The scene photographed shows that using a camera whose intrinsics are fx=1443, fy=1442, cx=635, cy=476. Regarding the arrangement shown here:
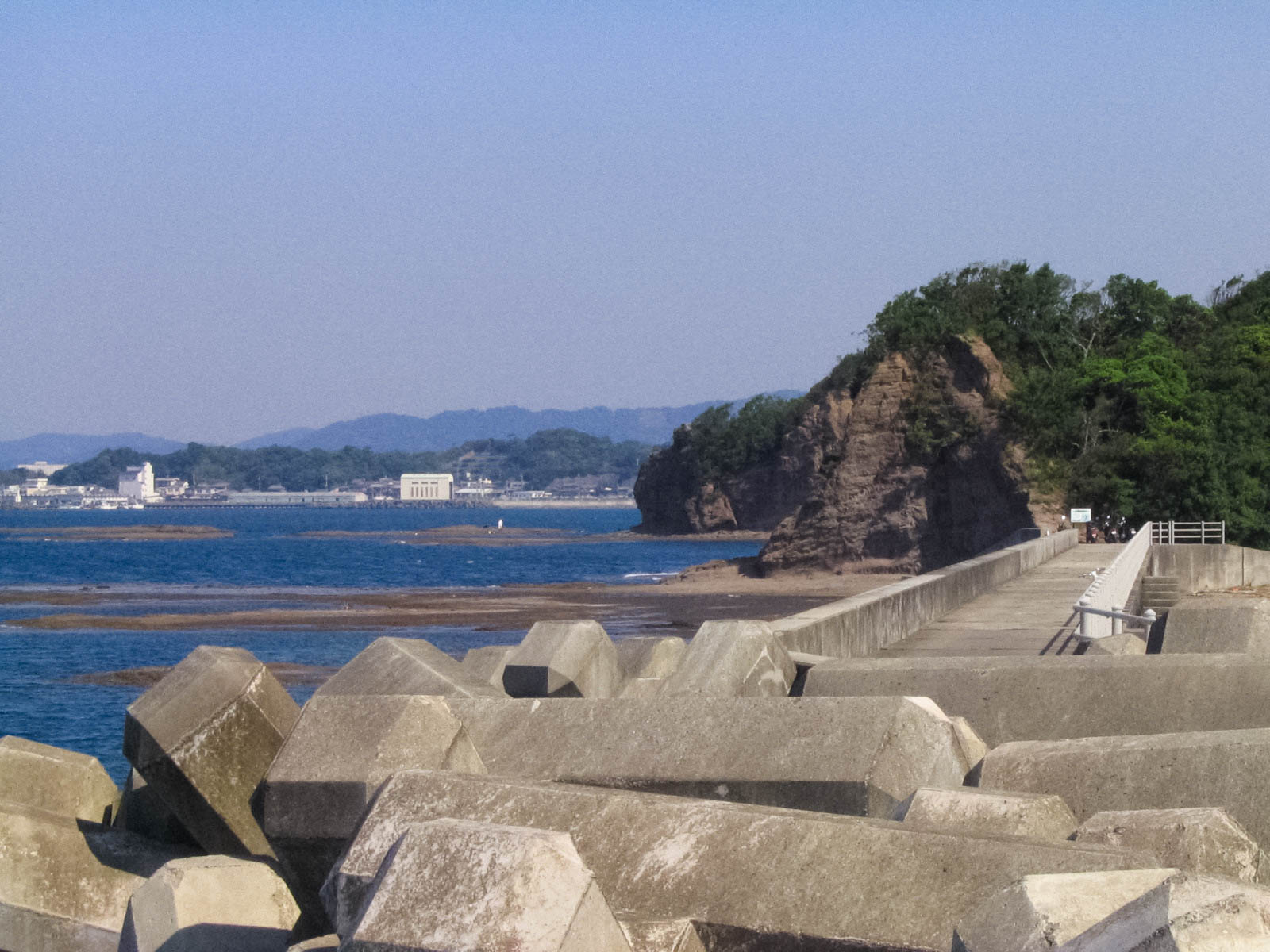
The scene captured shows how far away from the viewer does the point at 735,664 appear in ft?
28.0

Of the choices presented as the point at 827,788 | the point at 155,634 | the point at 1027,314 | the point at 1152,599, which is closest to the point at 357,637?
the point at 155,634

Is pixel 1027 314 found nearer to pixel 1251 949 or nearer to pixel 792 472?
pixel 792 472

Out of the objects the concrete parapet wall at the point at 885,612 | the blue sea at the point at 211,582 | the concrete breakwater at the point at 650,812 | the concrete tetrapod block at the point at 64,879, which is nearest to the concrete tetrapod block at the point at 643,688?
the concrete breakwater at the point at 650,812

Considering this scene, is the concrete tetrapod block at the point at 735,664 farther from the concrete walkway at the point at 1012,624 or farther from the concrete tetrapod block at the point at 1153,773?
the concrete walkway at the point at 1012,624

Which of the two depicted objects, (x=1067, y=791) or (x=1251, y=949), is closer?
(x=1251, y=949)

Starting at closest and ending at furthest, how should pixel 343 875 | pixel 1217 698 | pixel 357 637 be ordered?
pixel 343 875 < pixel 1217 698 < pixel 357 637

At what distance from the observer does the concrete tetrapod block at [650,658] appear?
37.5 feet

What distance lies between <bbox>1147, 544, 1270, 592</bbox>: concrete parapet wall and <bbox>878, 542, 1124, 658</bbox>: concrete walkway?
1321 centimetres

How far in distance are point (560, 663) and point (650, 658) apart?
7.33 feet

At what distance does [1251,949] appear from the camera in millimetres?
3070

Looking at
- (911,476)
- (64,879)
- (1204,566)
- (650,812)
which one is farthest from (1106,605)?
(911,476)

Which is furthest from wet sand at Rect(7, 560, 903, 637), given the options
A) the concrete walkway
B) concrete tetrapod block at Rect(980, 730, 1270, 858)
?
concrete tetrapod block at Rect(980, 730, 1270, 858)

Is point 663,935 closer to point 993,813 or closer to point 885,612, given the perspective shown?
point 993,813

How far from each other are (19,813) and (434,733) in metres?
3.09
